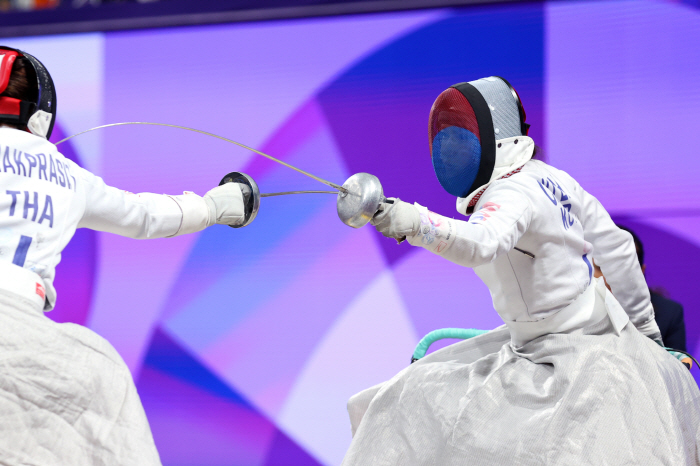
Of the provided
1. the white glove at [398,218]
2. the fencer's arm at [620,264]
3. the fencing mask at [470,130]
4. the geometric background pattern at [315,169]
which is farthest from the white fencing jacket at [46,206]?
the geometric background pattern at [315,169]

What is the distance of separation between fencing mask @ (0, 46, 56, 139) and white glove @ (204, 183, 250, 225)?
0.46 m

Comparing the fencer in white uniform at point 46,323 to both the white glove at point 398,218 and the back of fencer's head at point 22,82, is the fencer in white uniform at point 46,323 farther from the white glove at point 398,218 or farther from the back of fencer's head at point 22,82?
the white glove at point 398,218

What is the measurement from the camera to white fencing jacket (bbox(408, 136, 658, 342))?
1507 mm

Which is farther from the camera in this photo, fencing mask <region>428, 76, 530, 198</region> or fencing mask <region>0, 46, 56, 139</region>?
fencing mask <region>428, 76, 530, 198</region>

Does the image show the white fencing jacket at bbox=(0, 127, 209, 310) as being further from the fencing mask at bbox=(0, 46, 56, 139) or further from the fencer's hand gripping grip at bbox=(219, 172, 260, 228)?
the fencer's hand gripping grip at bbox=(219, 172, 260, 228)

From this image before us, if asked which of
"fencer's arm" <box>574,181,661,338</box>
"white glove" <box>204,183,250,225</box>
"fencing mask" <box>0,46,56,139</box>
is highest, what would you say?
"fencing mask" <box>0,46,56,139</box>

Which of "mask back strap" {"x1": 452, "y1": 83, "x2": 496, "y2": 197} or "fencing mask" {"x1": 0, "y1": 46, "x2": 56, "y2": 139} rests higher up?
"fencing mask" {"x1": 0, "y1": 46, "x2": 56, "y2": 139}

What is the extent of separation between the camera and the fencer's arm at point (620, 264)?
2.06 meters

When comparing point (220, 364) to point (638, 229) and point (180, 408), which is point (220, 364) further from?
point (638, 229)

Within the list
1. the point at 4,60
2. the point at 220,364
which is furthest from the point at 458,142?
the point at 220,364

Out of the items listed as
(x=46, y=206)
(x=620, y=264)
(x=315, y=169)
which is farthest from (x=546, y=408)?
(x=315, y=169)

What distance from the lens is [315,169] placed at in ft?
11.0

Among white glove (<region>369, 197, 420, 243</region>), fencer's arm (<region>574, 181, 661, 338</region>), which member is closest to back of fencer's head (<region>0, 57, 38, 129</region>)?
white glove (<region>369, 197, 420, 243</region>)

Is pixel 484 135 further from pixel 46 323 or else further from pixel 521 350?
pixel 46 323
